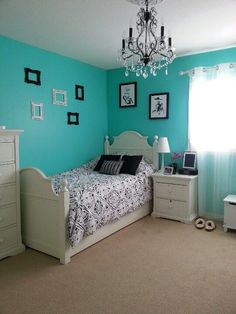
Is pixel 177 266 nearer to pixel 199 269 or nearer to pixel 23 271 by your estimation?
pixel 199 269

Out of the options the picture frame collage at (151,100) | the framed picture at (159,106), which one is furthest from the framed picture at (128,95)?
the framed picture at (159,106)

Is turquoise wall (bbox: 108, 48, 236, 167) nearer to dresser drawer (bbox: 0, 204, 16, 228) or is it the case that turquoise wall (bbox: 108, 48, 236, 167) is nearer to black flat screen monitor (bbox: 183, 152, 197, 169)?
black flat screen monitor (bbox: 183, 152, 197, 169)

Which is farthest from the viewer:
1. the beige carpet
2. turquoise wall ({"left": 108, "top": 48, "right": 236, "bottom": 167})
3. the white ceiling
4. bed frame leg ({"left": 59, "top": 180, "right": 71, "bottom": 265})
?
turquoise wall ({"left": 108, "top": 48, "right": 236, "bottom": 167})

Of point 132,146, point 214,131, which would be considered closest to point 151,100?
point 132,146

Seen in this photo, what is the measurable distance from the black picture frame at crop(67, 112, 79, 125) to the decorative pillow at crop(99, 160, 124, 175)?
0.85 metres

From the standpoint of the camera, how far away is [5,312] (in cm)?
189

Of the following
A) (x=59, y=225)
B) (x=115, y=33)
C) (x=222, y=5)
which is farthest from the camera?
(x=115, y=33)

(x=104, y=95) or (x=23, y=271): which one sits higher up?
(x=104, y=95)

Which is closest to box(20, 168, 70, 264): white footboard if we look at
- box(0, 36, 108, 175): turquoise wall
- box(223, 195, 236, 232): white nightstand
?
box(0, 36, 108, 175): turquoise wall

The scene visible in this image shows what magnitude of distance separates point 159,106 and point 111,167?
1.34 m

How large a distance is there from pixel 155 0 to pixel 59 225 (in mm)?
2228

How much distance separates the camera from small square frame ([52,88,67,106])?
3.86m

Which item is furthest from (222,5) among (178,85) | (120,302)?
(120,302)

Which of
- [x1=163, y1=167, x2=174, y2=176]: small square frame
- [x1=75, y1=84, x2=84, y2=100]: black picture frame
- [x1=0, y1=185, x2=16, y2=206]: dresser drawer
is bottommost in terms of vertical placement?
[x1=0, y1=185, x2=16, y2=206]: dresser drawer
